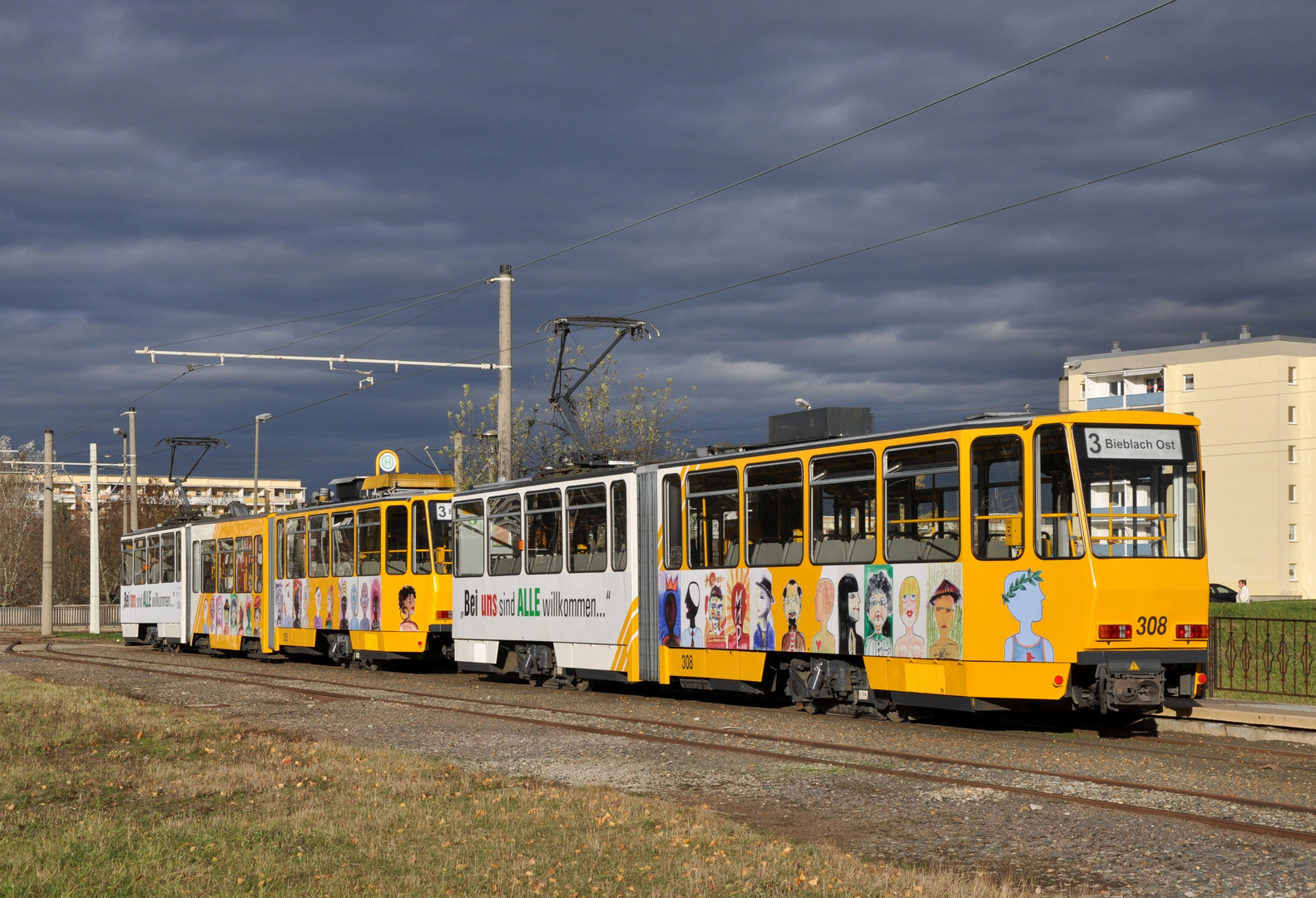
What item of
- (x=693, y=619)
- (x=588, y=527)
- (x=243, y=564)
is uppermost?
(x=588, y=527)

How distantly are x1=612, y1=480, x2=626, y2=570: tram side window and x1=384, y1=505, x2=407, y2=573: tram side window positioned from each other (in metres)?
6.22

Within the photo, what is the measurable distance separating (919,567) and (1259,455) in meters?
60.8

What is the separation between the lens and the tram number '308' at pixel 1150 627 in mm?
12695

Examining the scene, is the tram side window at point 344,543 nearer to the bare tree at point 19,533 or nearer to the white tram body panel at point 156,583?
the white tram body panel at point 156,583

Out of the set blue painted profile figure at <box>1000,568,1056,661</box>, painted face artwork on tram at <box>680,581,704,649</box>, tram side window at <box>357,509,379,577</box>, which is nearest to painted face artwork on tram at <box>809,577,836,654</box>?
painted face artwork on tram at <box>680,581,704,649</box>

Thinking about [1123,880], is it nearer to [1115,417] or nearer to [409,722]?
[1115,417]

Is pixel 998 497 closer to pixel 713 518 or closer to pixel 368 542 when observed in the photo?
pixel 713 518

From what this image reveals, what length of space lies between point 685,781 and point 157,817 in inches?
147

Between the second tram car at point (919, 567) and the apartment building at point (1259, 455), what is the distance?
52911mm

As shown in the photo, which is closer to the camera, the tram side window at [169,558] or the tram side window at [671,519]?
the tram side window at [671,519]

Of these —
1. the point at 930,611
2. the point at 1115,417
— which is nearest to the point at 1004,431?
the point at 1115,417

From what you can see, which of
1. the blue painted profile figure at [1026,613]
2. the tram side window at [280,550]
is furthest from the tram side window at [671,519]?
the tram side window at [280,550]

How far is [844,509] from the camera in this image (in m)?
14.8

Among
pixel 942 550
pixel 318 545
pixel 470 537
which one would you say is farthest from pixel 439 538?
pixel 942 550
